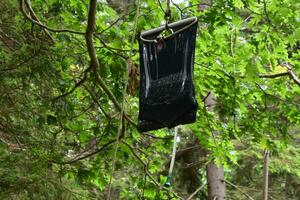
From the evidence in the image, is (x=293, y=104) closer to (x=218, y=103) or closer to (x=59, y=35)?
(x=218, y=103)

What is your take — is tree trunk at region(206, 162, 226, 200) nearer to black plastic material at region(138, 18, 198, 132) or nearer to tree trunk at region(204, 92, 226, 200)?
tree trunk at region(204, 92, 226, 200)

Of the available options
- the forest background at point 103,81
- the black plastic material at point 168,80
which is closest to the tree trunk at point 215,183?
the forest background at point 103,81

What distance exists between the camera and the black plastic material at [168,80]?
6.53 ft

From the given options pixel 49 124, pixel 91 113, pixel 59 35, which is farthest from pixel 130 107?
pixel 59 35

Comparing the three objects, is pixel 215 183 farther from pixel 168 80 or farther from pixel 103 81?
pixel 168 80

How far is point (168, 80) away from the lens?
6.64 ft

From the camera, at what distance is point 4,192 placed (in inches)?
122

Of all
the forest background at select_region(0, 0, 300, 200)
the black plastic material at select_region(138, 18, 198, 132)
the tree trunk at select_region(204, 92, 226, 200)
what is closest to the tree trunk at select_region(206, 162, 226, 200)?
the tree trunk at select_region(204, 92, 226, 200)

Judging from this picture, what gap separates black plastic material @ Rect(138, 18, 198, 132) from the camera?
199cm

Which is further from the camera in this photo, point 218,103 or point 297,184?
point 297,184

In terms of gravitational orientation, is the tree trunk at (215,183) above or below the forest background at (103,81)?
below

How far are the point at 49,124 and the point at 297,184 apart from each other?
6.09m

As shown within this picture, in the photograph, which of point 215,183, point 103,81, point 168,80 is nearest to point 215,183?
point 215,183

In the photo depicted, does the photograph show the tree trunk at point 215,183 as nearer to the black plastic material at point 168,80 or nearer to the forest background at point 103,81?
the forest background at point 103,81
